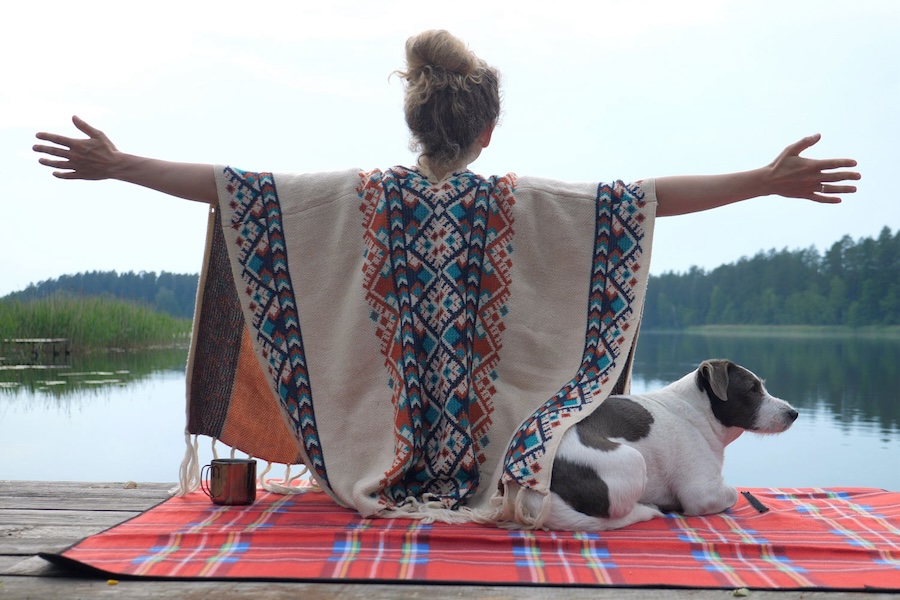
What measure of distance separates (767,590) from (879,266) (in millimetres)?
16358

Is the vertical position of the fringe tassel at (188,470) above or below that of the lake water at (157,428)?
above

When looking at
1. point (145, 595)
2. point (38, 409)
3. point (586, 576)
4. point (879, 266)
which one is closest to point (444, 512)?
point (586, 576)

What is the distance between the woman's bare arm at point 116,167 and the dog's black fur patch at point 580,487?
5.26ft

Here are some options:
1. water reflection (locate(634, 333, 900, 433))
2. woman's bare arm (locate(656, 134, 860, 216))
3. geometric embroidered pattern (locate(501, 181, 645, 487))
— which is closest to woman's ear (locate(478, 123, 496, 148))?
geometric embroidered pattern (locate(501, 181, 645, 487))

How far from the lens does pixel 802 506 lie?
3461mm

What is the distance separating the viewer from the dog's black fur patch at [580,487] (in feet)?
9.36

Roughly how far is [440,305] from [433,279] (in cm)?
10

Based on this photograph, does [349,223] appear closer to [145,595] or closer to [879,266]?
[145,595]

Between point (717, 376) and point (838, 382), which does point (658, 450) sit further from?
point (838, 382)

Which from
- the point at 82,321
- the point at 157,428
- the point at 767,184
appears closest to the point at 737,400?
the point at 767,184

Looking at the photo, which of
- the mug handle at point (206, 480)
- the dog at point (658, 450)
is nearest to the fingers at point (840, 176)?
the dog at point (658, 450)

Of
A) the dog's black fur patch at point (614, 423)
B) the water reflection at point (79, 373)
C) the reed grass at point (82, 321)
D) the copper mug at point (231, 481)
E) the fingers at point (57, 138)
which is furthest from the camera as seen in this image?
the reed grass at point (82, 321)

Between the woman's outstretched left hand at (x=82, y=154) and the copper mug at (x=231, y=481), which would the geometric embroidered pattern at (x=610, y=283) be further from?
the woman's outstretched left hand at (x=82, y=154)

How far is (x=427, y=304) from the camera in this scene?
332cm
